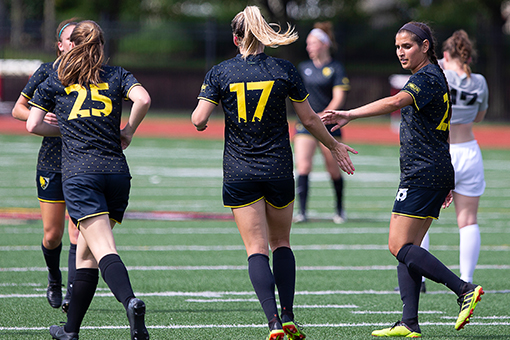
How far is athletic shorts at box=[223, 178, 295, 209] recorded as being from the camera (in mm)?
4211

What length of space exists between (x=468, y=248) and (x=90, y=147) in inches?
129

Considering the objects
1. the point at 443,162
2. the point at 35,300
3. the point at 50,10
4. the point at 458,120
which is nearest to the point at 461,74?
the point at 458,120

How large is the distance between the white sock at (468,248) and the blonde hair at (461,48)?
4.14 feet

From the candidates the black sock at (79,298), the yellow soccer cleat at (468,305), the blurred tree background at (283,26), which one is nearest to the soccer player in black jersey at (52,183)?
the black sock at (79,298)

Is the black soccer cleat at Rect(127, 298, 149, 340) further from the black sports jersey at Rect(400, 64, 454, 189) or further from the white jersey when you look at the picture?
the white jersey

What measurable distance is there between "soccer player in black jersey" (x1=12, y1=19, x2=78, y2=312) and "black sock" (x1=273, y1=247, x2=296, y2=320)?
1608 millimetres

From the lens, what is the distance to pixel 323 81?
9.48 m

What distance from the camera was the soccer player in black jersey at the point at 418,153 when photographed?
14.4ft

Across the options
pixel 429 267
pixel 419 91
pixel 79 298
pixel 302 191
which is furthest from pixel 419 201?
pixel 302 191

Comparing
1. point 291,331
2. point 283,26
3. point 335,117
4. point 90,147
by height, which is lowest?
point 291,331

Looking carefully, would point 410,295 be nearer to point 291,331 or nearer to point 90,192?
point 291,331

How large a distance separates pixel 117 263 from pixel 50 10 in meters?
47.8

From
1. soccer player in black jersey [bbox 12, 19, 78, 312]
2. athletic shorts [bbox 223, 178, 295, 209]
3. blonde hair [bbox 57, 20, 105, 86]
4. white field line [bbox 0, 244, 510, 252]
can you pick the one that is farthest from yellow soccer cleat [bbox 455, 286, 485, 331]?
white field line [bbox 0, 244, 510, 252]

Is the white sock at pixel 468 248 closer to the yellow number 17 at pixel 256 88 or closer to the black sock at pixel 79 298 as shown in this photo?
the yellow number 17 at pixel 256 88
